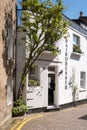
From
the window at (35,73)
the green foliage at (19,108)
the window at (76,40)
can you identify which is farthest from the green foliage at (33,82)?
the window at (76,40)

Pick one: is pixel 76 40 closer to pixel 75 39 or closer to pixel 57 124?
pixel 75 39

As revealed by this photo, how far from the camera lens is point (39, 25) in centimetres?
2061

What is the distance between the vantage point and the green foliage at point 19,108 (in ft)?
62.2

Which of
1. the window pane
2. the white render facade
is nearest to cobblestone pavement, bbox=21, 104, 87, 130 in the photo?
the white render facade

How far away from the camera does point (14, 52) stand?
20.2 metres

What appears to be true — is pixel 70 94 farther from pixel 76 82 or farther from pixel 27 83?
pixel 27 83

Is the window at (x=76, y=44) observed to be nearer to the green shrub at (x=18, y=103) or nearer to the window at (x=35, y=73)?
the window at (x=35, y=73)

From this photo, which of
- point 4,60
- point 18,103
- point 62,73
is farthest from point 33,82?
point 4,60

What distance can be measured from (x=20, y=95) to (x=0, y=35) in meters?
5.52

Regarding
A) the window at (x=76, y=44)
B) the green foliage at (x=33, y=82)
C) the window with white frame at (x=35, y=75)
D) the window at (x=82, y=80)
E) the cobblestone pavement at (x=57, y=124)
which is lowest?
the cobblestone pavement at (x=57, y=124)

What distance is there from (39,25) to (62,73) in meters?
5.58

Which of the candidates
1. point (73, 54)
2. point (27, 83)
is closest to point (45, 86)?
point (27, 83)

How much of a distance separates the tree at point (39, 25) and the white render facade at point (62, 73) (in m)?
0.67

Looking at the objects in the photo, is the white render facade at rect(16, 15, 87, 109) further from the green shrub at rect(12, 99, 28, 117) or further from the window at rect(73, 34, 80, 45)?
the green shrub at rect(12, 99, 28, 117)
